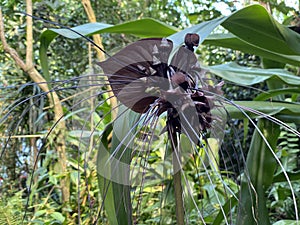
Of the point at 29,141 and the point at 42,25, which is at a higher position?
the point at 42,25

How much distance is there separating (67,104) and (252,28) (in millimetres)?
1206

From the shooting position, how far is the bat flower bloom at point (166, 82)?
0.93 ft

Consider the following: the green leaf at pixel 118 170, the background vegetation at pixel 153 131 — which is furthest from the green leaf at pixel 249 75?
the green leaf at pixel 118 170

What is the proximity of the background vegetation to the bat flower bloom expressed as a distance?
0.09 ft

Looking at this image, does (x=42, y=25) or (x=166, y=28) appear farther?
(x=42, y=25)

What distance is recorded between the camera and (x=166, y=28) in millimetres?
573

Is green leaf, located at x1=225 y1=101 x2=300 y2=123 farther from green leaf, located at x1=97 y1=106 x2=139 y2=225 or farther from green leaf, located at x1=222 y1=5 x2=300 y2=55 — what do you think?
green leaf, located at x1=97 y1=106 x2=139 y2=225

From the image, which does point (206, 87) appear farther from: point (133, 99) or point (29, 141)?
point (29, 141)

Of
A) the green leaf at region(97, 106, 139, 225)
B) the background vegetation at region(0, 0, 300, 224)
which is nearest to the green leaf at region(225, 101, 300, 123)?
the background vegetation at region(0, 0, 300, 224)

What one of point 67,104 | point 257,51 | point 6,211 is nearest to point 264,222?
point 257,51

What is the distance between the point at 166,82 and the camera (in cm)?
30

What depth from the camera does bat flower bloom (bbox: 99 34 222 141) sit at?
0.28 m

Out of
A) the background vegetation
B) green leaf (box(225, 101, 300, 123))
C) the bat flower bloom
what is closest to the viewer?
the bat flower bloom

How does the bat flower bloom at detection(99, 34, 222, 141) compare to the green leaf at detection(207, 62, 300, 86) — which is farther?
the green leaf at detection(207, 62, 300, 86)
